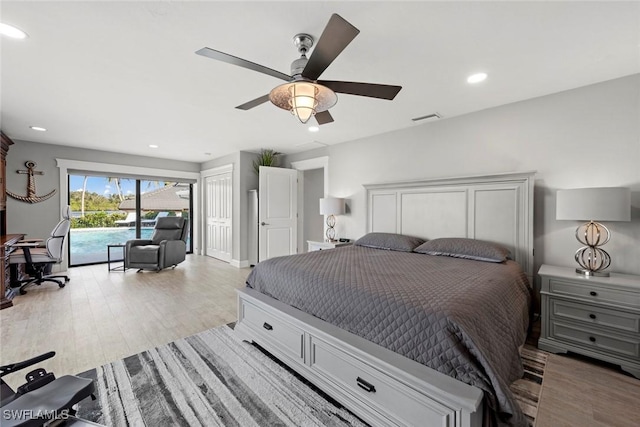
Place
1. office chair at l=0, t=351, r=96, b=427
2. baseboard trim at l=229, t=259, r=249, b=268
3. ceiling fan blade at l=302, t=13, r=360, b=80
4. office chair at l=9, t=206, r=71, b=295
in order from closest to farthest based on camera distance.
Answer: office chair at l=0, t=351, r=96, b=427, ceiling fan blade at l=302, t=13, r=360, b=80, office chair at l=9, t=206, r=71, b=295, baseboard trim at l=229, t=259, r=249, b=268

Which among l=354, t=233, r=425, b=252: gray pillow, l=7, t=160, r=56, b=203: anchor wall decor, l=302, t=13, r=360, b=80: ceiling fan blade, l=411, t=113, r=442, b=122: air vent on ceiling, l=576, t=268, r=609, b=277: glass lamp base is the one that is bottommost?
l=576, t=268, r=609, b=277: glass lamp base

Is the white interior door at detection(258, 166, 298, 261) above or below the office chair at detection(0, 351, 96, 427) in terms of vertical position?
above

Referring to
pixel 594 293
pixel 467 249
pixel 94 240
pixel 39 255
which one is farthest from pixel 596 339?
pixel 94 240

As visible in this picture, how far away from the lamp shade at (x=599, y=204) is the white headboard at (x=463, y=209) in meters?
0.47

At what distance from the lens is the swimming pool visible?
18.6ft

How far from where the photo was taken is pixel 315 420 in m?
1.58

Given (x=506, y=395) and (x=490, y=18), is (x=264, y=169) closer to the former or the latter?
(x=490, y=18)

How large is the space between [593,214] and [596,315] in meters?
0.79

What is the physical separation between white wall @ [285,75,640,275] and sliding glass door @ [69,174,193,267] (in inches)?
202

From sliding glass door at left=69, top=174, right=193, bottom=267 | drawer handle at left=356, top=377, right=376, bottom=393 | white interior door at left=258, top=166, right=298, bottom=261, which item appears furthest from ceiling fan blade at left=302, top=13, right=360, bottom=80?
sliding glass door at left=69, top=174, right=193, bottom=267

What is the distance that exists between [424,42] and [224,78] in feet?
5.53

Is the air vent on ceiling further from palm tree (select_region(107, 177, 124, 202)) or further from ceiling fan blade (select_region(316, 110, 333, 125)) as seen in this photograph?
palm tree (select_region(107, 177, 124, 202))

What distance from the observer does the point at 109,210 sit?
6176mm

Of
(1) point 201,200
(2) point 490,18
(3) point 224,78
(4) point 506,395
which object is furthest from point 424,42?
(1) point 201,200
